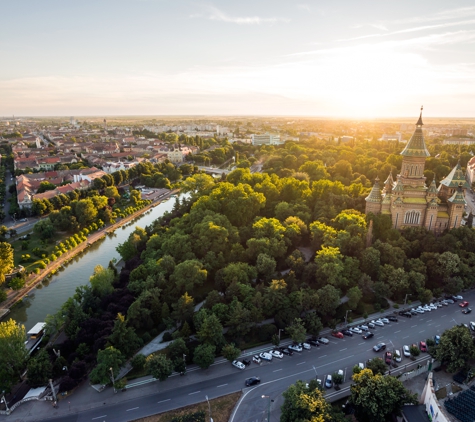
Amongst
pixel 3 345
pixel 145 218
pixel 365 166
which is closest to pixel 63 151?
pixel 145 218

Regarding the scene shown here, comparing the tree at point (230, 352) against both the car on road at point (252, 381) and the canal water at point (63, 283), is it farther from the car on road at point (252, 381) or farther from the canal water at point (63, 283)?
the canal water at point (63, 283)

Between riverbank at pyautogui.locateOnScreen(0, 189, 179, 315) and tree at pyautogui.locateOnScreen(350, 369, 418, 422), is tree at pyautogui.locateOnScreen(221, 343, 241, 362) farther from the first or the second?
riverbank at pyautogui.locateOnScreen(0, 189, 179, 315)

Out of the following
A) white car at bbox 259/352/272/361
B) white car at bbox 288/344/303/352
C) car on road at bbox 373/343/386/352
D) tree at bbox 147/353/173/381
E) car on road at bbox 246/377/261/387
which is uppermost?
tree at bbox 147/353/173/381

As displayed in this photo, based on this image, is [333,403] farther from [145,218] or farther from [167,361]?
[145,218]

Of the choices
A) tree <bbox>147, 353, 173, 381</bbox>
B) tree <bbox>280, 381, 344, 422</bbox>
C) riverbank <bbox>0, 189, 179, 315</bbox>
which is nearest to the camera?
tree <bbox>280, 381, 344, 422</bbox>

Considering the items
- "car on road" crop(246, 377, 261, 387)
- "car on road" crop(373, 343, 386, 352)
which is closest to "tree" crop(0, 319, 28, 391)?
"car on road" crop(246, 377, 261, 387)

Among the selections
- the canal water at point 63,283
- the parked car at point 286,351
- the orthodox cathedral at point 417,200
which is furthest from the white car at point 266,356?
the orthodox cathedral at point 417,200

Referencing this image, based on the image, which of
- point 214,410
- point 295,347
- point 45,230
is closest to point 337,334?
point 295,347
